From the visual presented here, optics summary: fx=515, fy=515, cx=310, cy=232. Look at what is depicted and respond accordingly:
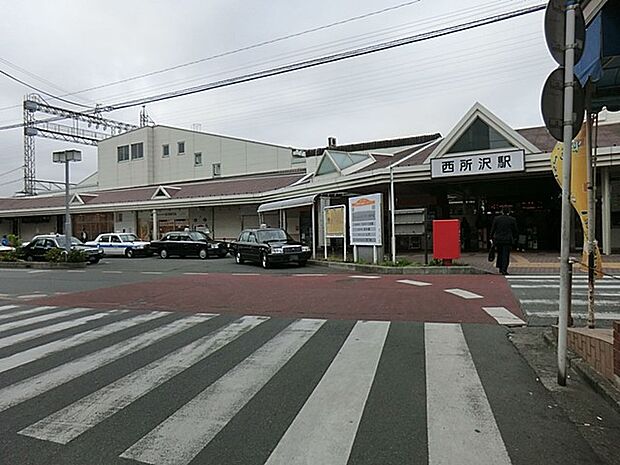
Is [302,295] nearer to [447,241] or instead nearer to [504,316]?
[504,316]

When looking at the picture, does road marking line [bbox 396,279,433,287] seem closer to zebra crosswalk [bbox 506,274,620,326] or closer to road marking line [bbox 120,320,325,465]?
zebra crosswalk [bbox 506,274,620,326]

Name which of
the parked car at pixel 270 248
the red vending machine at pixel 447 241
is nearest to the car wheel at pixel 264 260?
the parked car at pixel 270 248

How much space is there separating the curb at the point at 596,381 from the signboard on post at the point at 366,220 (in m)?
11.7

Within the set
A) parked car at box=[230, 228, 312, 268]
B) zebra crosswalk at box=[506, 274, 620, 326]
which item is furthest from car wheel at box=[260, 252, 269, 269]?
zebra crosswalk at box=[506, 274, 620, 326]

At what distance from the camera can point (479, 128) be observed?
19.8 meters

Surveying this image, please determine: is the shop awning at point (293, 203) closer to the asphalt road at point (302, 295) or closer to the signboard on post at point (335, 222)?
the signboard on post at point (335, 222)

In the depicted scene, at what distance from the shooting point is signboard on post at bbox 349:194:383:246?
17.5 meters

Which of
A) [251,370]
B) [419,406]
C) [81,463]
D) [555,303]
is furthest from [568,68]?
[555,303]

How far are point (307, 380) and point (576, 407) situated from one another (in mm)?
2500

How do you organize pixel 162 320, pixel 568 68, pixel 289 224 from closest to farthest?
pixel 568 68, pixel 162 320, pixel 289 224

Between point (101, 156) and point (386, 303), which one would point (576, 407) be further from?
point (101, 156)

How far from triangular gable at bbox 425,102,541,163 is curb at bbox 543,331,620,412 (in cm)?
1479

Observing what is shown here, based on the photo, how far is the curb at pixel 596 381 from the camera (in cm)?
449

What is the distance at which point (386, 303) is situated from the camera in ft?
33.2
